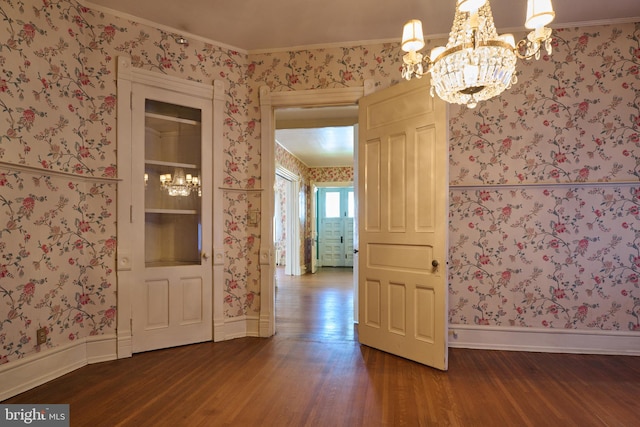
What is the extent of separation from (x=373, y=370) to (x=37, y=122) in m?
3.15

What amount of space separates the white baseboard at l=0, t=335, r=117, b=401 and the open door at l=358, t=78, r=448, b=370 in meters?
2.30

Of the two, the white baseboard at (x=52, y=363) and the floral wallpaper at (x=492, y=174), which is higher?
the floral wallpaper at (x=492, y=174)

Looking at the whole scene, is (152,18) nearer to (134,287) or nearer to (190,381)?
(134,287)

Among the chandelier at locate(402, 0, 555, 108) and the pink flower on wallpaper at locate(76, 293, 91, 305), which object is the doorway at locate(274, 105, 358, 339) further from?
the chandelier at locate(402, 0, 555, 108)

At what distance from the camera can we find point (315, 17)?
3129mm

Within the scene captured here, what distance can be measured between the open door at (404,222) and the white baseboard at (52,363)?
7.55 feet

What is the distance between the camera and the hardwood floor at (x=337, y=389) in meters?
2.10

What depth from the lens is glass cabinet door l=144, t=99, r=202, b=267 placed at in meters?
3.35

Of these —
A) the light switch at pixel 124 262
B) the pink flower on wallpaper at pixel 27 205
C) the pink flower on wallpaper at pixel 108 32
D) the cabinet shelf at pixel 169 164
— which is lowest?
the light switch at pixel 124 262

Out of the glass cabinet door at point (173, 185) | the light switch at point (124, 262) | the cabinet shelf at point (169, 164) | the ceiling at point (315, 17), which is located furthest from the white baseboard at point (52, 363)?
the ceiling at point (315, 17)

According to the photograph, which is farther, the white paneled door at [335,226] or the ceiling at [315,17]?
the white paneled door at [335,226]

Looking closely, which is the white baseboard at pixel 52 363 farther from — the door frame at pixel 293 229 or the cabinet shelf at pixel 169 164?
the door frame at pixel 293 229

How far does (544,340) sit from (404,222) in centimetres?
171

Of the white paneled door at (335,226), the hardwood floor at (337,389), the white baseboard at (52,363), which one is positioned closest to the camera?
the hardwood floor at (337,389)
